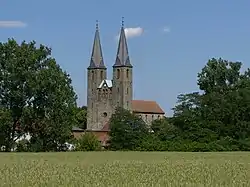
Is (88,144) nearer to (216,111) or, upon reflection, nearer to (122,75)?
(216,111)

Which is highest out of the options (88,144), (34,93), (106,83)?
(106,83)

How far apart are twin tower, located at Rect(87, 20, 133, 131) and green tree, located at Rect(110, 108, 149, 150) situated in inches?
2154

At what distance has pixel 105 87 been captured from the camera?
163625 mm

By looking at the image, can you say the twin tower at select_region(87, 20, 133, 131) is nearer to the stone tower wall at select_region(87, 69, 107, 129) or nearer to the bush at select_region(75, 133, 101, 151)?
the stone tower wall at select_region(87, 69, 107, 129)

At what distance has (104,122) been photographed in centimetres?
15950

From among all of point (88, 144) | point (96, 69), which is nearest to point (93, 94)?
point (96, 69)

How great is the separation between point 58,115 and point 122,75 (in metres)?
89.7

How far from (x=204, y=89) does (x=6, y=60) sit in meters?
36.5

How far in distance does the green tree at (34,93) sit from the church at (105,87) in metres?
80.7

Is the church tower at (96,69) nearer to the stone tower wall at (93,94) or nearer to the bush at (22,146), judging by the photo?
the stone tower wall at (93,94)

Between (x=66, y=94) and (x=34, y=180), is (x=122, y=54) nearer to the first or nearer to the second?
(x=66, y=94)

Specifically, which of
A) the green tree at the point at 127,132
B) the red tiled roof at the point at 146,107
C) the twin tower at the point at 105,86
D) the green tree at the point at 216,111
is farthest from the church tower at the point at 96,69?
the green tree at the point at 216,111

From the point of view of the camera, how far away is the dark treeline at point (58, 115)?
7200cm

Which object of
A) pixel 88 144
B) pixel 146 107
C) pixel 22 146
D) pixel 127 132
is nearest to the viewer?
pixel 22 146
